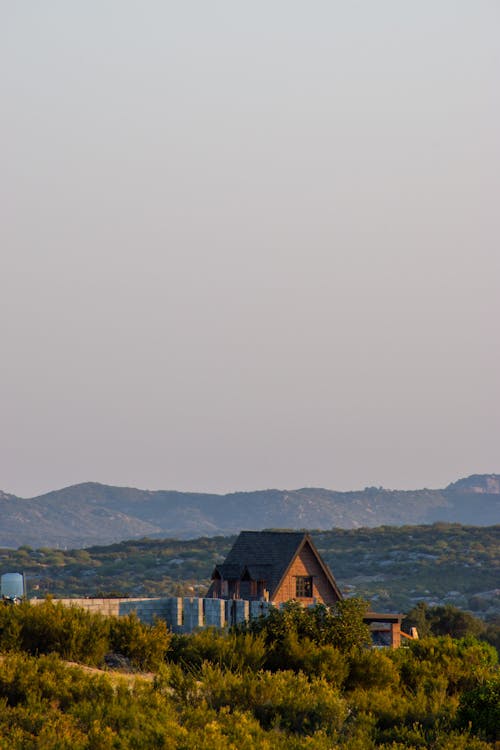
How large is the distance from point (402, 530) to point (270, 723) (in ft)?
504

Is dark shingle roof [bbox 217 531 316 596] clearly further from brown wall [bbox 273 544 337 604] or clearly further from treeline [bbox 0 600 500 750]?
treeline [bbox 0 600 500 750]

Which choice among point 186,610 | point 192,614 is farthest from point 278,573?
point 192,614

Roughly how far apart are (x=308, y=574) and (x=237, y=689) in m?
26.4

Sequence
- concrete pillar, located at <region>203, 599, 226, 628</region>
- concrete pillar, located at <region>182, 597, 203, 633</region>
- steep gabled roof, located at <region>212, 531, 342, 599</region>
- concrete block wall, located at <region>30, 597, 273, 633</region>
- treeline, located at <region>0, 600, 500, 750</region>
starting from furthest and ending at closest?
steep gabled roof, located at <region>212, 531, 342, 599</region>, concrete pillar, located at <region>182, 597, 203, 633</region>, concrete block wall, located at <region>30, 597, 273, 633</region>, concrete pillar, located at <region>203, 599, 226, 628</region>, treeline, located at <region>0, 600, 500, 750</region>

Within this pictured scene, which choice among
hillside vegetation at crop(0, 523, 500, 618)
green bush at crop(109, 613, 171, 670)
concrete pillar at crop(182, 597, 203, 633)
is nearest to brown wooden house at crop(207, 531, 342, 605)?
concrete pillar at crop(182, 597, 203, 633)

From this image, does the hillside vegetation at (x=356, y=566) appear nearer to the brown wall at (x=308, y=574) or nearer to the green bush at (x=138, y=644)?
the brown wall at (x=308, y=574)

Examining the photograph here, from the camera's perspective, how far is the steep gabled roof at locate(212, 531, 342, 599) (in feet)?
174

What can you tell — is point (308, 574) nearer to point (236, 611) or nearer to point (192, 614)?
point (236, 611)

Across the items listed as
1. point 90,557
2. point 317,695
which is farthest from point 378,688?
point 90,557

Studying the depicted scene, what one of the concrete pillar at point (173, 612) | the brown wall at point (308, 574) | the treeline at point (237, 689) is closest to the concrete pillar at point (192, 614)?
the concrete pillar at point (173, 612)

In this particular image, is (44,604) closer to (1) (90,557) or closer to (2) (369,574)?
(2) (369,574)

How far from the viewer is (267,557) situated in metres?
54.2

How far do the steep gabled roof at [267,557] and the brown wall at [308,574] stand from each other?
0.22 metres

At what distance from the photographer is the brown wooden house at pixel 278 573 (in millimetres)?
52719
